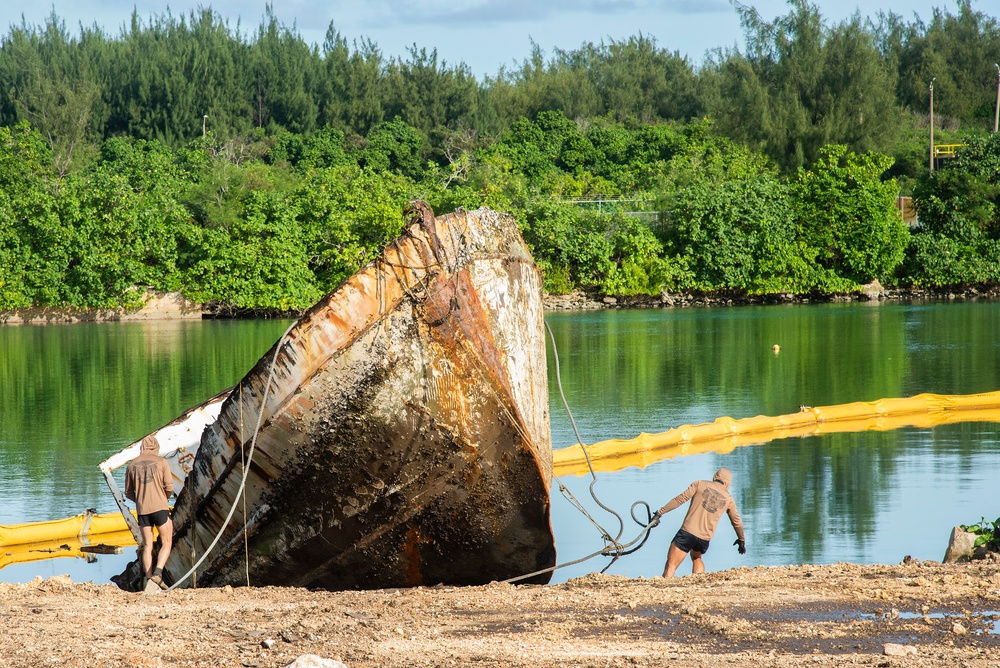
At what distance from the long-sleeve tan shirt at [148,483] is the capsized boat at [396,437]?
0.24m

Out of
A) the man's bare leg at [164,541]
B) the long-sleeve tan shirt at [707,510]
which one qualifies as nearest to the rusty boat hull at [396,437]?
the man's bare leg at [164,541]

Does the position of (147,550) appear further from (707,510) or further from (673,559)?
(707,510)

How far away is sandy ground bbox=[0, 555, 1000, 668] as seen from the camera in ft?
17.3

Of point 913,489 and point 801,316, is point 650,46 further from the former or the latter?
point 913,489

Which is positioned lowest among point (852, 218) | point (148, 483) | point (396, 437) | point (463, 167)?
point (148, 483)

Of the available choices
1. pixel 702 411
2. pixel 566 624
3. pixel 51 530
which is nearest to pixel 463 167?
pixel 702 411

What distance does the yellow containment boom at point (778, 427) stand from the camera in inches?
512

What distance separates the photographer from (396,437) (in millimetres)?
7633

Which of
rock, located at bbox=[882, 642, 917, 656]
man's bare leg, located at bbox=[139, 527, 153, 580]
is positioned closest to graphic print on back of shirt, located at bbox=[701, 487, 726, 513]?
rock, located at bbox=[882, 642, 917, 656]

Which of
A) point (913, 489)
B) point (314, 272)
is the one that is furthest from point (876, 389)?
point (314, 272)

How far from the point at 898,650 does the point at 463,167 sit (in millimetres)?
45962

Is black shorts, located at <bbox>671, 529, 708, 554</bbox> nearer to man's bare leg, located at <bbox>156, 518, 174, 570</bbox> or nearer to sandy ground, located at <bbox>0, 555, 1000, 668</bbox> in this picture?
sandy ground, located at <bbox>0, 555, 1000, 668</bbox>

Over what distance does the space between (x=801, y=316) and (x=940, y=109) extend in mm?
41973

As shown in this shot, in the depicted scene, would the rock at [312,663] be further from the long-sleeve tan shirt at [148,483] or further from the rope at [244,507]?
the long-sleeve tan shirt at [148,483]
